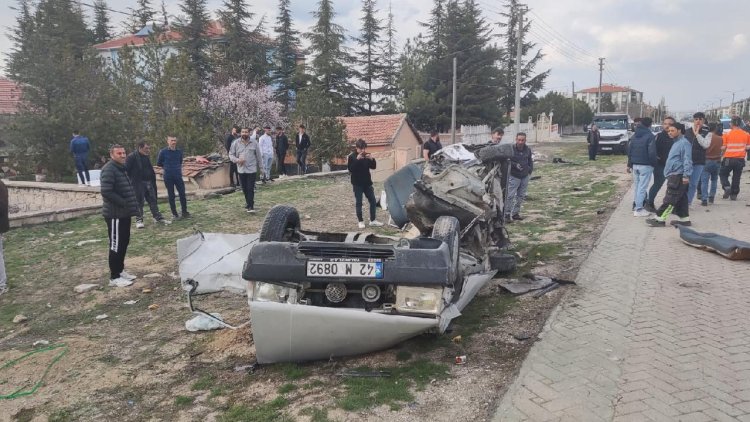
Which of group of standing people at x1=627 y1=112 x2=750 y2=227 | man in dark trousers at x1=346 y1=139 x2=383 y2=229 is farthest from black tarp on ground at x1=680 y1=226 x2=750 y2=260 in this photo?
man in dark trousers at x1=346 y1=139 x2=383 y2=229

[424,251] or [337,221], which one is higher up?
[424,251]

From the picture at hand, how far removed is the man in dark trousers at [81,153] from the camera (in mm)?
15102

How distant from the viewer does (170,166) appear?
9719mm

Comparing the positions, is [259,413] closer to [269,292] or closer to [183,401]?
[183,401]

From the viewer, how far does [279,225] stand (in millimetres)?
4500

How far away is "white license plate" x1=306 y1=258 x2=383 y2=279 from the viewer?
3.55m

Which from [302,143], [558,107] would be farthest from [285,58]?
[558,107]

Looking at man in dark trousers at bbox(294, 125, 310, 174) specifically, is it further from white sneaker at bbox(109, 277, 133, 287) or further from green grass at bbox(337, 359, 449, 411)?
green grass at bbox(337, 359, 449, 411)

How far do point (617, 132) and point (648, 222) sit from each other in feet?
54.3

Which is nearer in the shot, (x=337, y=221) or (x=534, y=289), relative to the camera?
(x=534, y=289)

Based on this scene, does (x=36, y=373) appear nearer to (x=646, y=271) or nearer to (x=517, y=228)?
(x=646, y=271)

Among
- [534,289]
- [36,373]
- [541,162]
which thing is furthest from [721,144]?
[541,162]

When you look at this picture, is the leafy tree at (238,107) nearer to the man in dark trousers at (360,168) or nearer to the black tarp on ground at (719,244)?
the man in dark trousers at (360,168)

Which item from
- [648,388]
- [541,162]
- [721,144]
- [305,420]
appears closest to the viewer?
[305,420]
